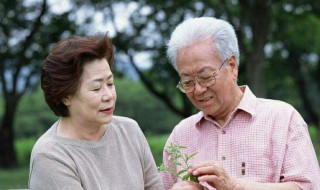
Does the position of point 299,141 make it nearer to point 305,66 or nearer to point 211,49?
point 211,49

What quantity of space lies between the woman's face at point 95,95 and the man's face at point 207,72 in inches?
17.0

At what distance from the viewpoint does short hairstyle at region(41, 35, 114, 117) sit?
8.95 feet

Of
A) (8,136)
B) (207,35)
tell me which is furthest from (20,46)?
(207,35)

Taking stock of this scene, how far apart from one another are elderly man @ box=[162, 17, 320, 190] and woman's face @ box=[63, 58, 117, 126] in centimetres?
45

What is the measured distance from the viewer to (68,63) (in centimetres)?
273

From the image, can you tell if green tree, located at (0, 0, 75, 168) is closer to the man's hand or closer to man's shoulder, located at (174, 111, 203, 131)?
man's shoulder, located at (174, 111, 203, 131)

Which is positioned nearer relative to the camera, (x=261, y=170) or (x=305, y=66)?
(x=261, y=170)

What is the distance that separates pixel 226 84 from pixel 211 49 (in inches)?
7.1

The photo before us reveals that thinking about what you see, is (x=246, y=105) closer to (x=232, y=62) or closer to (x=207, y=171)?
(x=232, y=62)

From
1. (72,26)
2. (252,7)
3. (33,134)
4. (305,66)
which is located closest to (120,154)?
(252,7)

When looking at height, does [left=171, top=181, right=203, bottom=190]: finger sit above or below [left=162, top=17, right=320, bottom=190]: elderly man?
below

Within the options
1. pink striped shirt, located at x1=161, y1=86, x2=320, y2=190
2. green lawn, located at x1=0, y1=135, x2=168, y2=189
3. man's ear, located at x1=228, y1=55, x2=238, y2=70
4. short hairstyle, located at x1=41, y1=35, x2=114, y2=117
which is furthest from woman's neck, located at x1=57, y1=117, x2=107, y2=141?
green lawn, located at x1=0, y1=135, x2=168, y2=189

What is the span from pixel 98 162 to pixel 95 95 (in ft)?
0.98

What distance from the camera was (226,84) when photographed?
10.2ft
